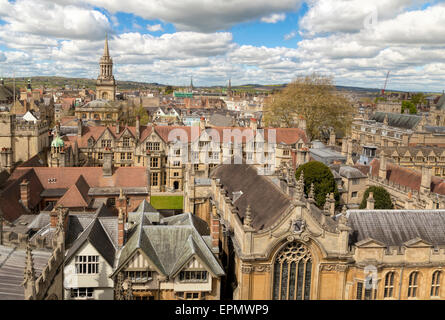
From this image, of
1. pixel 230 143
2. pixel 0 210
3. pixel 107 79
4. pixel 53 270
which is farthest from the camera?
pixel 107 79

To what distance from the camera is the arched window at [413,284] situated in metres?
23.6

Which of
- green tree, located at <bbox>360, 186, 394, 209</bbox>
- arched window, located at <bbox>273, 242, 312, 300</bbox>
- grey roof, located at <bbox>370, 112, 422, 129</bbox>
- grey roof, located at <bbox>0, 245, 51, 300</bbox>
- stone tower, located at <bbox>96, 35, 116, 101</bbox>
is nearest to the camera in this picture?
grey roof, located at <bbox>0, 245, 51, 300</bbox>

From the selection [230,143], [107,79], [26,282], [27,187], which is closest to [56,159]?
[27,187]

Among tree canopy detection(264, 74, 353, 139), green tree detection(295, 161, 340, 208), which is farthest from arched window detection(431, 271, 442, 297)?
tree canopy detection(264, 74, 353, 139)

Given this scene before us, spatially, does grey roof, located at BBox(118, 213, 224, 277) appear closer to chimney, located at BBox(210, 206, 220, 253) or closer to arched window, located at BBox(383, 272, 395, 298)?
chimney, located at BBox(210, 206, 220, 253)

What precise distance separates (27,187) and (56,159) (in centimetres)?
1252

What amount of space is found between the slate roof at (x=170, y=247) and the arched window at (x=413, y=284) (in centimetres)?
1153

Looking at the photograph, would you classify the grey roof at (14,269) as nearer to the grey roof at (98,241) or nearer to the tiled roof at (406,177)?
the grey roof at (98,241)

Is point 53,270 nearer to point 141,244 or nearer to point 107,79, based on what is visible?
point 141,244

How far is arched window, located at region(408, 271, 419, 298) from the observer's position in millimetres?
23578

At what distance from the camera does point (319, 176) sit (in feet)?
140

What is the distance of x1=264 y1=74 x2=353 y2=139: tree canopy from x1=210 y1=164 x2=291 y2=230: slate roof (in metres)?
45.5

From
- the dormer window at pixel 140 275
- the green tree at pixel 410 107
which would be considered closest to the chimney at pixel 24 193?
the dormer window at pixel 140 275

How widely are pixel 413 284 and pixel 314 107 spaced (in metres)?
59.6
